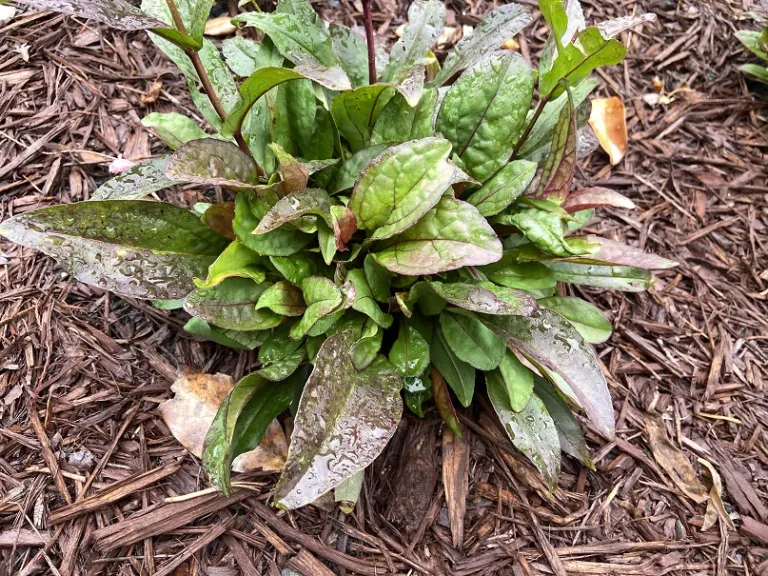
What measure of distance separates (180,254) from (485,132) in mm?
1063

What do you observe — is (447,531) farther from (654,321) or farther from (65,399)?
(65,399)

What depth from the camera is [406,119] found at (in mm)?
1915

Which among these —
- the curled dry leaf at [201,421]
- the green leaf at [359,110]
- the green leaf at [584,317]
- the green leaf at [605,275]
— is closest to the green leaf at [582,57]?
the green leaf at [359,110]

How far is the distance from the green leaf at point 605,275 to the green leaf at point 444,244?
63 centimetres

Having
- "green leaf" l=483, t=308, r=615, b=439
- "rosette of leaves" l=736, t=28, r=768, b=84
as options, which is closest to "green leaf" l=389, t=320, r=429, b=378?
"green leaf" l=483, t=308, r=615, b=439

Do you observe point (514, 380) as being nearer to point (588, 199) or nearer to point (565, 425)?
point (565, 425)

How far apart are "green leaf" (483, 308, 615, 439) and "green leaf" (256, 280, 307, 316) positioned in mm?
605

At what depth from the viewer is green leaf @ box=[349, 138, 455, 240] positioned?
5.47ft

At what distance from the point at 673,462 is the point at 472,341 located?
0.95 metres

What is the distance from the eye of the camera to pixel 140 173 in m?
1.93

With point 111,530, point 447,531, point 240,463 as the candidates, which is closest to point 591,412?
point 447,531

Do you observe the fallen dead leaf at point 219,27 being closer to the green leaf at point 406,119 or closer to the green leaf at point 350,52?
the green leaf at point 350,52

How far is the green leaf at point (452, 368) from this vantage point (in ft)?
6.44

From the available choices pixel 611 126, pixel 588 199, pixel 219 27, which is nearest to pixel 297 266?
pixel 588 199
